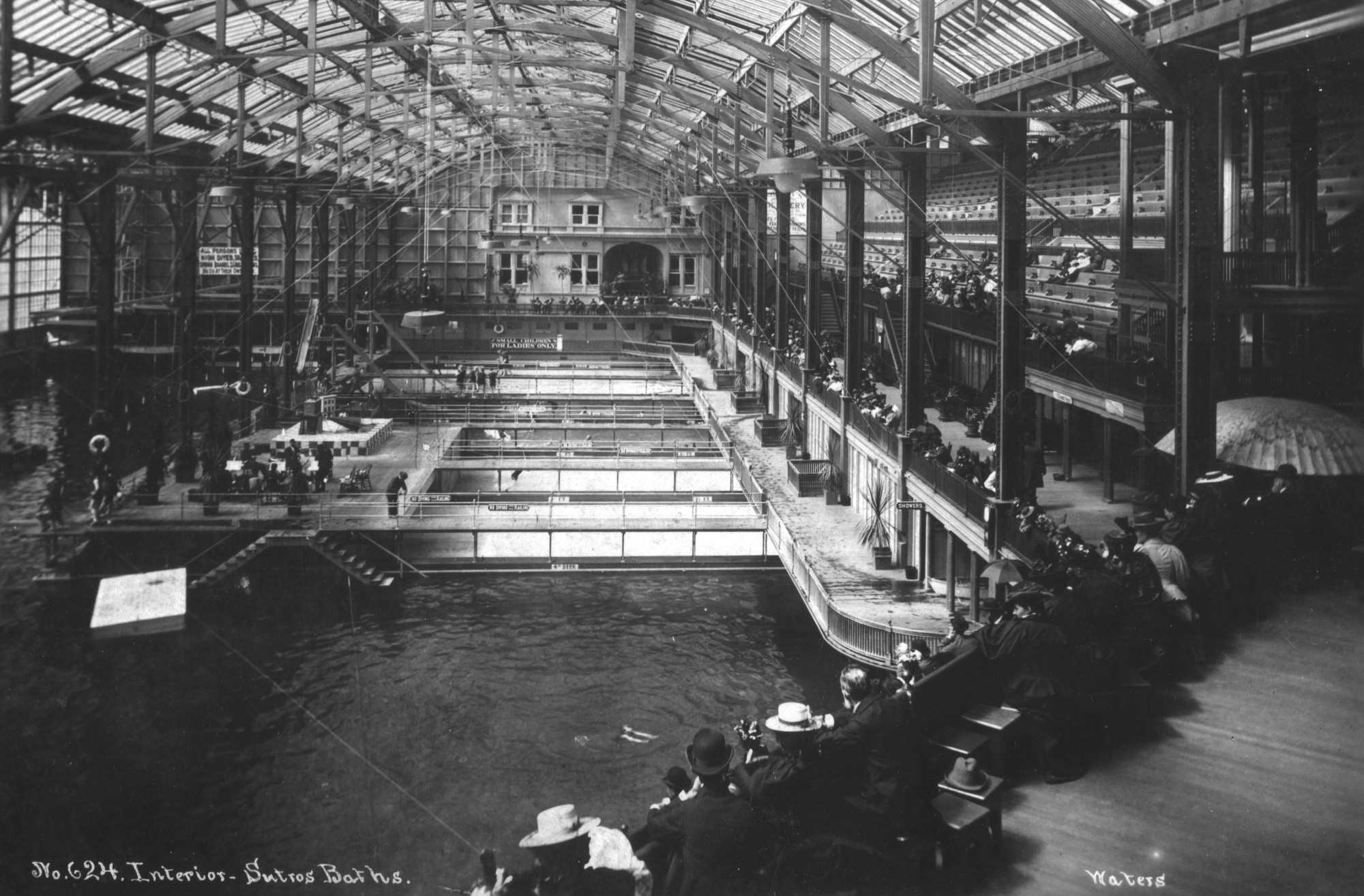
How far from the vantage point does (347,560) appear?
2803 centimetres

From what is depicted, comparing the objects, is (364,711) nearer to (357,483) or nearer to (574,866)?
(357,483)

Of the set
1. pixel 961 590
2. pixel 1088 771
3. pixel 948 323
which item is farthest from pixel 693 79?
pixel 1088 771

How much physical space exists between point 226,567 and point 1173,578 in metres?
21.8

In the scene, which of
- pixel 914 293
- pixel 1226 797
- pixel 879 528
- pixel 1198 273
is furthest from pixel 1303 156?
pixel 1226 797

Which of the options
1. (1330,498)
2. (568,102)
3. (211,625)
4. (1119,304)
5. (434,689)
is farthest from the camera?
(568,102)

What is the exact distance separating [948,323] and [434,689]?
15.9 metres

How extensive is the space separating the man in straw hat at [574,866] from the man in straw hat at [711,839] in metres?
0.25

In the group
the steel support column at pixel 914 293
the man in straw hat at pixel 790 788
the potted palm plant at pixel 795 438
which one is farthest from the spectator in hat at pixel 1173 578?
the potted palm plant at pixel 795 438

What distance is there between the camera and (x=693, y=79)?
128 feet

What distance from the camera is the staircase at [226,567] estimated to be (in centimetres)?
2630

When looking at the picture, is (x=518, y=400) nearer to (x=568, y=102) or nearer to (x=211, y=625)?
(x=568, y=102)

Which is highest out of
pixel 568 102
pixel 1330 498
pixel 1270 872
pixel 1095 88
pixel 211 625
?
pixel 568 102

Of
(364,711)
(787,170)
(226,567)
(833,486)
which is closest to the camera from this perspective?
(787,170)

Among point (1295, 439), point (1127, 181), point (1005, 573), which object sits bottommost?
point (1005, 573)
